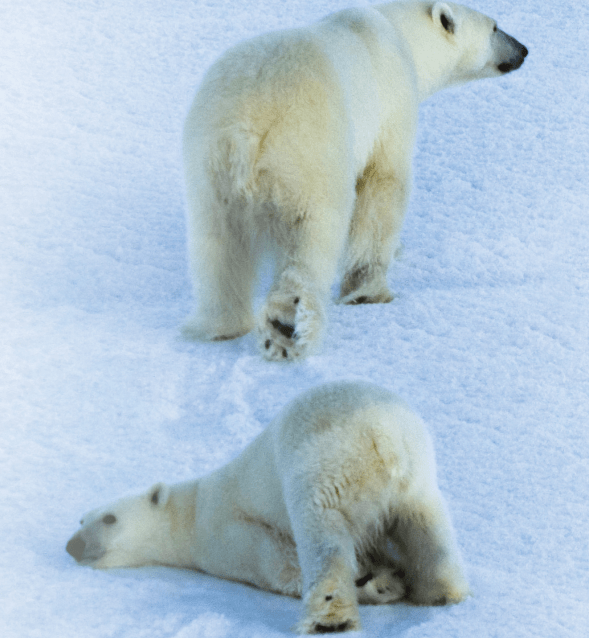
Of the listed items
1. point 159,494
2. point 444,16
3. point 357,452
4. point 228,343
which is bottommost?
point 228,343

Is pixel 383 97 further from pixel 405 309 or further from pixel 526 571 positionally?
pixel 526 571

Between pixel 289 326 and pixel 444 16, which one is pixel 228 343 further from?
pixel 444 16

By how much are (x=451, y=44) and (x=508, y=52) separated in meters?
0.35

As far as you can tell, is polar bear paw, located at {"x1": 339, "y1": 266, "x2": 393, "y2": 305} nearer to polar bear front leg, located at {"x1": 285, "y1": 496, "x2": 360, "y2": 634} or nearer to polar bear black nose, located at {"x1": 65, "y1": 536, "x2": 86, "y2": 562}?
polar bear black nose, located at {"x1": 65, "y1": 536, "x2": 86, "y2": 562}

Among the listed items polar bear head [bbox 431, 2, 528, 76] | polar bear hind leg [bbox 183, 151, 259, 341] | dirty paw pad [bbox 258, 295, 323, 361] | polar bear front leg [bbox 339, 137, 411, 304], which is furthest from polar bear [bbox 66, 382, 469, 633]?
polar bear head [bbox 431, 2, 528, 76]

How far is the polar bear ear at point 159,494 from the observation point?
191cm

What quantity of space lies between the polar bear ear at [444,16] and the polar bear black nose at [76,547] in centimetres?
252

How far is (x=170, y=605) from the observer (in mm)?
1587

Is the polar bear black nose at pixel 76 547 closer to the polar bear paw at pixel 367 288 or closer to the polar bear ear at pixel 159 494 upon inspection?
the polar bear ear at pixel 159 494

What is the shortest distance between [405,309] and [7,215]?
180 centimetres

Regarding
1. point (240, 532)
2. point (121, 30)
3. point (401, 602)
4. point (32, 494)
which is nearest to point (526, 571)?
point (401, 602)

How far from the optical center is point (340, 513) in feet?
5.08

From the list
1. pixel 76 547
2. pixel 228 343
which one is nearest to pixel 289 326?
pixel 228 343

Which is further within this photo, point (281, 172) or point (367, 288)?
point (367, 288)
